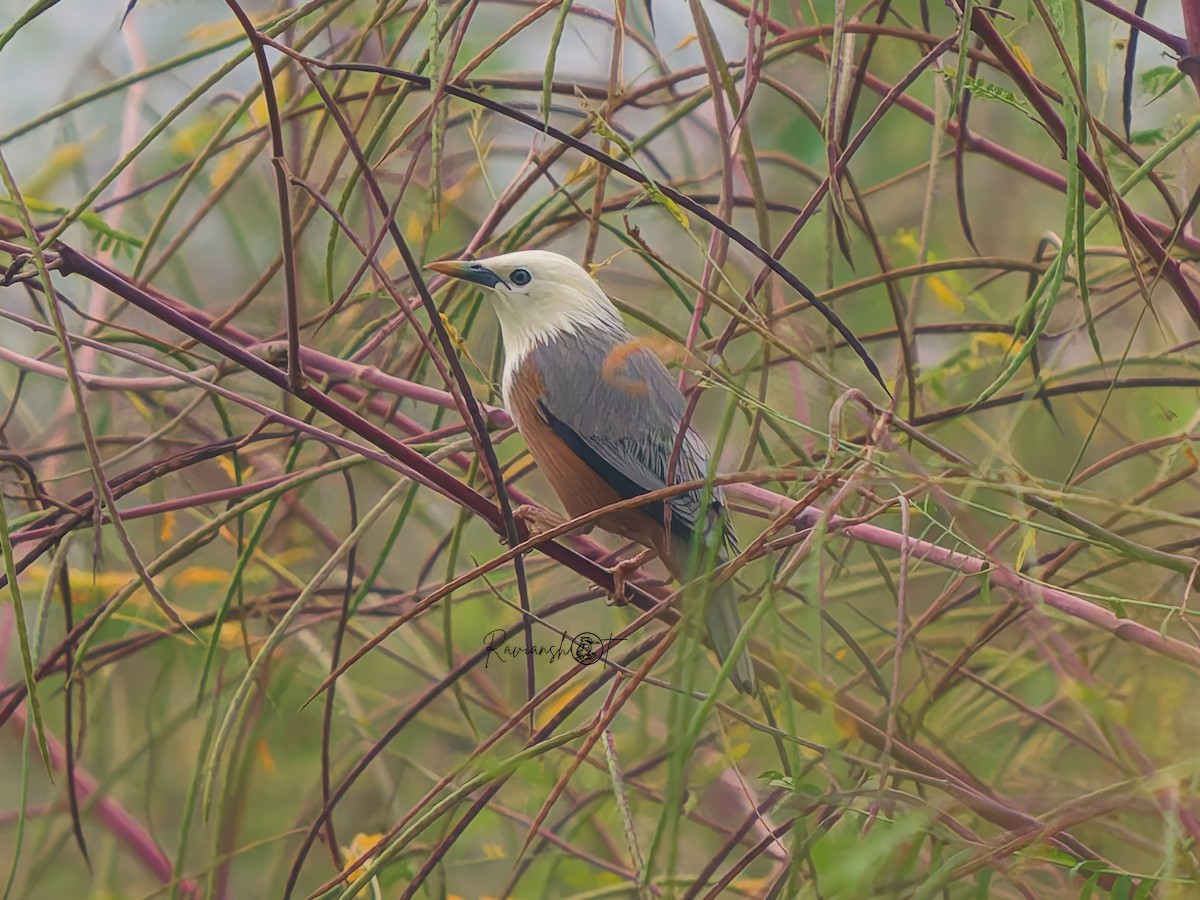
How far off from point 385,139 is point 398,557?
791 millimetres

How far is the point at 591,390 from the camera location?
61.6 inches

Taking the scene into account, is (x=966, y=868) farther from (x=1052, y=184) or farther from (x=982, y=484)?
(x=1052, y=184)

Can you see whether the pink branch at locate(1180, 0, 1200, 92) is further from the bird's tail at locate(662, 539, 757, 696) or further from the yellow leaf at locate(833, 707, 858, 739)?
the bird's tail at locate(662, 539, 757, 696)

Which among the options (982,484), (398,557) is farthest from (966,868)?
(398,557)

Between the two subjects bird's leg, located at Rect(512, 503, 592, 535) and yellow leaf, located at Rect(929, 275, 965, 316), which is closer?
bird's leg, located at Rect(512, 503, 592, 535)

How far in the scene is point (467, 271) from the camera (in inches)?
55.4

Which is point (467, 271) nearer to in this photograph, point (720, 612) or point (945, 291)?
point (720, 612)

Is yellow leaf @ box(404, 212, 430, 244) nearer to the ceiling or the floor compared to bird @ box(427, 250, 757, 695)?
nearer to the ceiling

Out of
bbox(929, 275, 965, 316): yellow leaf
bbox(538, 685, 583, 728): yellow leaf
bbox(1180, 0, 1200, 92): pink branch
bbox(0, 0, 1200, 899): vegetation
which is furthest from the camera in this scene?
bbox(929, 275, 965, 316): yellow leaf

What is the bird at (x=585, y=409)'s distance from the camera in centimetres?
143

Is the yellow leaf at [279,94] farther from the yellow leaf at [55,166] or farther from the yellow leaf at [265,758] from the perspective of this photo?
the yellow leaf at [265,758]

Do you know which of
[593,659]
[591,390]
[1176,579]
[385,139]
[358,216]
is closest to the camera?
[593,659]

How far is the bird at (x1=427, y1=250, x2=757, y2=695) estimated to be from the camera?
1.43m

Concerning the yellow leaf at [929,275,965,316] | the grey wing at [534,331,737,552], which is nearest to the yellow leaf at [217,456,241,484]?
the grey wing at [534,331,737,552]
